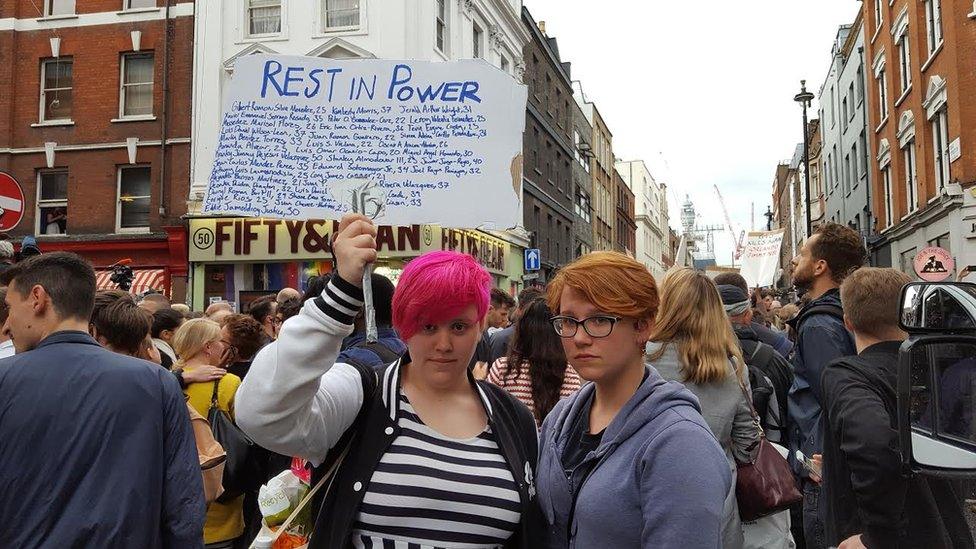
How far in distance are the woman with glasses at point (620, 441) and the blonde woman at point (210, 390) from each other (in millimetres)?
2559

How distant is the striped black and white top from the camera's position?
1.96 m

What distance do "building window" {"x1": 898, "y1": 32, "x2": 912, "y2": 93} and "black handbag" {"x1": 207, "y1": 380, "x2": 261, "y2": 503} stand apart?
24223 millimetres

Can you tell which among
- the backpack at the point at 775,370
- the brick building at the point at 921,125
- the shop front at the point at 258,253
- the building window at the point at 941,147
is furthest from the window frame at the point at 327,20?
the backpack at the point at 775,370

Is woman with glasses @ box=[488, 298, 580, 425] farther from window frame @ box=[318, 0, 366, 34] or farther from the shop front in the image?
window frame @ box=[318, 0, 366, 34]

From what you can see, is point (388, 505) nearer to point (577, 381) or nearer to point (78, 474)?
point (78, 474)

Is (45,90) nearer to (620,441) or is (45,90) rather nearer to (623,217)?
(620,441)

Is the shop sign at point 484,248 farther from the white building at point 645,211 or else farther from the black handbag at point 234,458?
the white building at point 645,211

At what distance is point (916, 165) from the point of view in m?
21.8

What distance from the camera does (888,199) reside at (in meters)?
25.4

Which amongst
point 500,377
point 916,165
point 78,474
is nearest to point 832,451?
point 500,377

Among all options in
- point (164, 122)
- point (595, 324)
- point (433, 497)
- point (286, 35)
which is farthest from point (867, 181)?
point (433, 497)

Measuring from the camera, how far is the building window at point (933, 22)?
19531mm

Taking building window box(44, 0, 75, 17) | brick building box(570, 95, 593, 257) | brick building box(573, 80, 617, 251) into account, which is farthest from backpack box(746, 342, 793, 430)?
brick building box(573, 80, 617, 251)

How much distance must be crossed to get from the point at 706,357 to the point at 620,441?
4.58 ft
